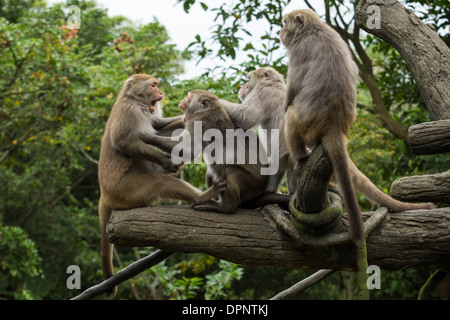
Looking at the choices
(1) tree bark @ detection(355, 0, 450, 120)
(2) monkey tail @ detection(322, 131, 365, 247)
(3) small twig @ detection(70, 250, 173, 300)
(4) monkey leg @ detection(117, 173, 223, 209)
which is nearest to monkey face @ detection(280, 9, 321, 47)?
(1) tree bark @ detection(355, 0, 450, 120)

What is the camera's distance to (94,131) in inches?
355

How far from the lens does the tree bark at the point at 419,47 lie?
135 inches

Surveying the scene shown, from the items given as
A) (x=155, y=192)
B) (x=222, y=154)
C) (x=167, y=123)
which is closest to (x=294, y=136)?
(x=222, y=154)

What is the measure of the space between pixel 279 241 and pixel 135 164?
1.27m

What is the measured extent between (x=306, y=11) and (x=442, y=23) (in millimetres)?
3141

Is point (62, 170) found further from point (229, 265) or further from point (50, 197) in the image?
point (229, 265)

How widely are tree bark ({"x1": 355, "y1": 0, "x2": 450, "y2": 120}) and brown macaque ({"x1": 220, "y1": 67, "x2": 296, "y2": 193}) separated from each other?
864 mm

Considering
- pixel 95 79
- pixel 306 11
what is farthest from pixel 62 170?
pixel 306 11

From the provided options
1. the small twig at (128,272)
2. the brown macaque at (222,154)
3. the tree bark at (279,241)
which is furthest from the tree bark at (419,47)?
the small twig at (128,272)

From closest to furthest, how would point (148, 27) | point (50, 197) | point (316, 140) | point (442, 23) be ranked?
1. point (316, 140)
2. point (442, 23)
3. point (148, 27)
4. point (50, 197)

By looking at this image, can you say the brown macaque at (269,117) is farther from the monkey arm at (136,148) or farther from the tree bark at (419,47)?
the tree bark at (419,47)

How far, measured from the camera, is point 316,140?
9.37 ft

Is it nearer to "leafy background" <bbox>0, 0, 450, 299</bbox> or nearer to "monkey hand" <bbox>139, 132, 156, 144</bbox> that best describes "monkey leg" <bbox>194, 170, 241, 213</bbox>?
"monkey hand" <bbox>139, 132, 156, 144</bbox>

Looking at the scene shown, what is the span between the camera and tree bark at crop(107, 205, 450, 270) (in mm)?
3203
